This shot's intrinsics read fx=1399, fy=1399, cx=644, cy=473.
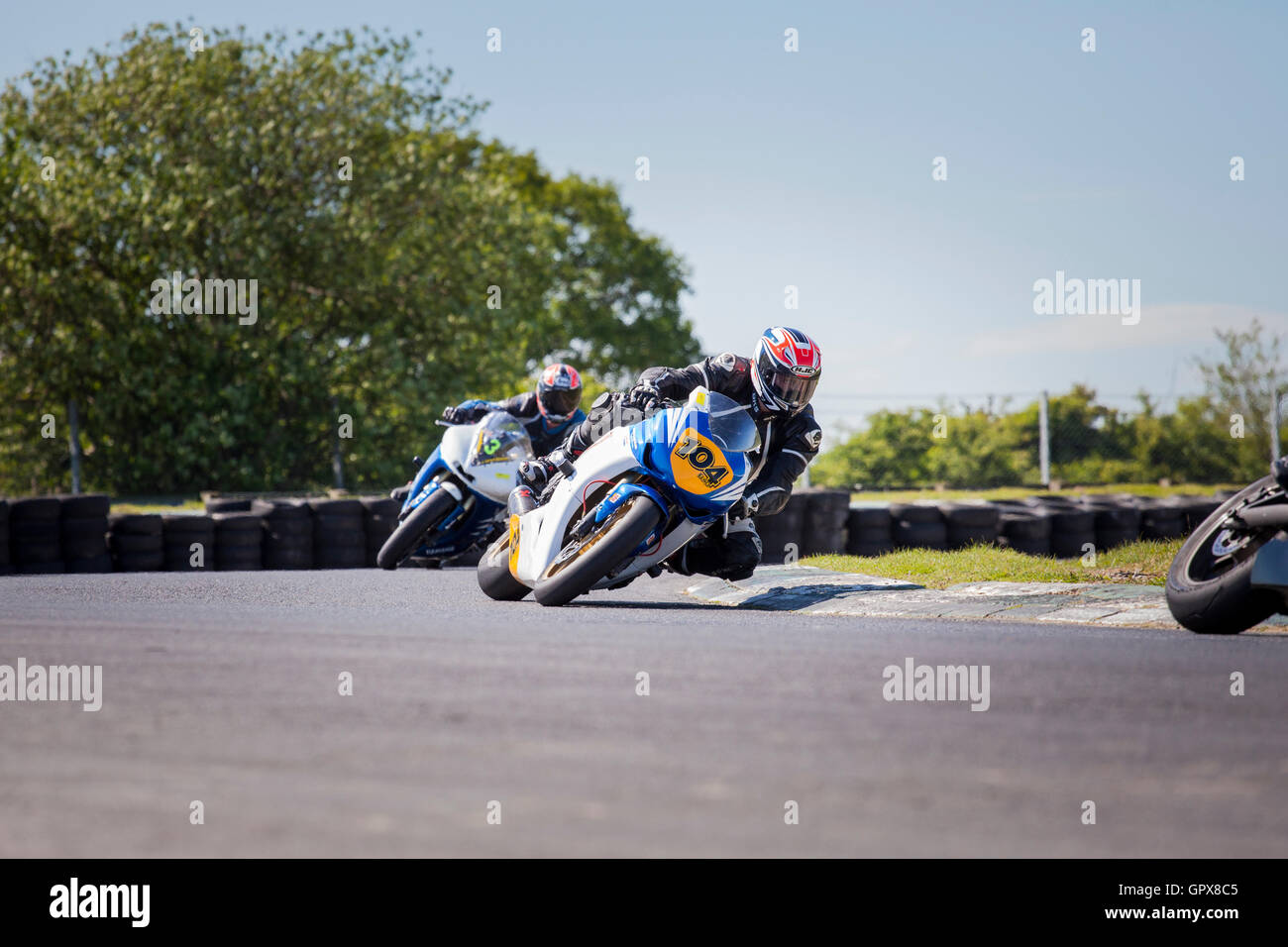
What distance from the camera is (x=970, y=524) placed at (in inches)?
620

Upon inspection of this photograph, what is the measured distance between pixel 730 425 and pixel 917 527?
7.76 m

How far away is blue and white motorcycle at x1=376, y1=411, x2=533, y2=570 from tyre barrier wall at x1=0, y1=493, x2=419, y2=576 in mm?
2351

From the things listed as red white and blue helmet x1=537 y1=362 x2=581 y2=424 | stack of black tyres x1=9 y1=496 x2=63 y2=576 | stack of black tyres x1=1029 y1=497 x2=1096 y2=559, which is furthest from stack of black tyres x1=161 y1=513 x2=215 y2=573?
stack of black tyres x1=1029 y1=497 x2=1096 y2=559

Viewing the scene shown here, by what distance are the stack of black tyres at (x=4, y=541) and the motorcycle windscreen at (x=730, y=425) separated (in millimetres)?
8983

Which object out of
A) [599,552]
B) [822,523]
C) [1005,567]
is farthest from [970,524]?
[599,552]

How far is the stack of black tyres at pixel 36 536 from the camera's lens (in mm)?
14469

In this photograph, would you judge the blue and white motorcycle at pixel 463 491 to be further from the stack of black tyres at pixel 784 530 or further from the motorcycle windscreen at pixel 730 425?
the motorcycle windscreen at pixel 730 425

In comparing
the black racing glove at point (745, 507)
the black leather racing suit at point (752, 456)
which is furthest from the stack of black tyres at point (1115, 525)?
the black racing glove at point (745, 507)

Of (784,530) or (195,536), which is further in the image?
(784,530)

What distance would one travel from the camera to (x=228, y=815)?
130 inches

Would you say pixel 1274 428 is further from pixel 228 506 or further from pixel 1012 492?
pixel 228 506
